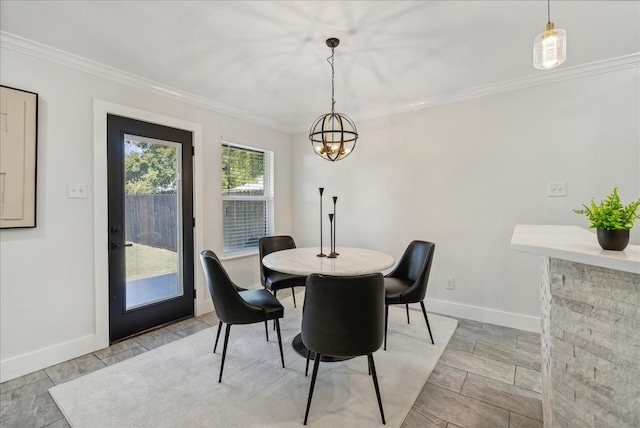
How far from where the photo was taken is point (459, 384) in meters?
2.00

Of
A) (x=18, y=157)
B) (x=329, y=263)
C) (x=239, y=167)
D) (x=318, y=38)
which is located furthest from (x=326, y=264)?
(x=18, y=157)

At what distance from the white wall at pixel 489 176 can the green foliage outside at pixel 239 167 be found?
4.01 ft

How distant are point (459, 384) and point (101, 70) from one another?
3.79 meters

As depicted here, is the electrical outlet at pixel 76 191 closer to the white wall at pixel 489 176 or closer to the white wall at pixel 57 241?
the white wall at pixel 57 241

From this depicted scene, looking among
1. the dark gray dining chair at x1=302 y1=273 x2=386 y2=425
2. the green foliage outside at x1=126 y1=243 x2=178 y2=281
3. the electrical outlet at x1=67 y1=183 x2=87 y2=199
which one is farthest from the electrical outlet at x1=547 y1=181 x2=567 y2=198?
the electrical outlet at x1=67 y1=183 x2=87 y2=199

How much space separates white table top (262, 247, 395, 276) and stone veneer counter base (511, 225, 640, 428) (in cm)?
107

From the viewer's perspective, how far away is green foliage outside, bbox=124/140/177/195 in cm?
275

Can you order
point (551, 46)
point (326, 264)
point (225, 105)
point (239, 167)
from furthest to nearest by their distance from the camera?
point (239, 167) → point (225, 105) → point (326, 264) → point (551, 46)

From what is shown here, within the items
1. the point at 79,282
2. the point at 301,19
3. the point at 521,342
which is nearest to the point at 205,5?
the point at 301,19

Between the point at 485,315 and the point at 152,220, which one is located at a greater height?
the point at 152,220

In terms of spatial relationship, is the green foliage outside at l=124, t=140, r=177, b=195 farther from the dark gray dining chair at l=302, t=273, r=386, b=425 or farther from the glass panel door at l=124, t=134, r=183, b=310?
the dark gray dining chair at l=302, t=273, r=386, b=425

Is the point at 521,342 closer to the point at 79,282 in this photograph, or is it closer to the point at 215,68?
the point at 215,68

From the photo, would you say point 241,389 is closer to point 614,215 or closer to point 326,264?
point 326,264

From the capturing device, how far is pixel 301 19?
6.14 feet
